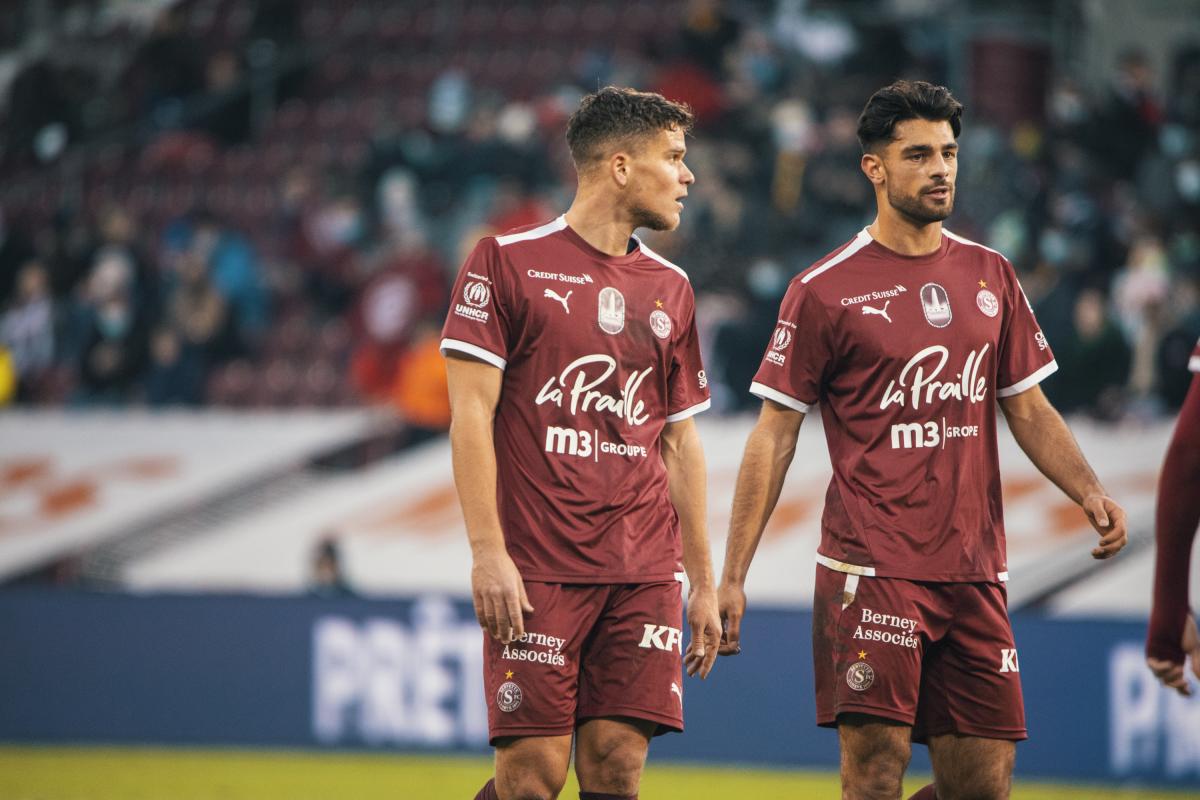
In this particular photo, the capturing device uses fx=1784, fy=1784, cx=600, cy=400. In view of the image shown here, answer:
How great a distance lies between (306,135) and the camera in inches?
763

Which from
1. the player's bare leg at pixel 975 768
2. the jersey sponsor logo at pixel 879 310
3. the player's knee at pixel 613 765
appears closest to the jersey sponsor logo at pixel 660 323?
the jersey sponsor logo at pixel 879 310

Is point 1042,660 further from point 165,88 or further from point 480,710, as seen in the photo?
point 165,88

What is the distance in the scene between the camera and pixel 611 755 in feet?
17.4

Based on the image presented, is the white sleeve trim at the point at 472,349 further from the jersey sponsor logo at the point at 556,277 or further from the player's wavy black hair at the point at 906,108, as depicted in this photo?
the player's wavy black hair at the point at 906,108

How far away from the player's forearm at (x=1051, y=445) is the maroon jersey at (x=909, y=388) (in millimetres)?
88

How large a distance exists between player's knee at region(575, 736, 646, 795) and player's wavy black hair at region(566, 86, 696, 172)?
1770mm

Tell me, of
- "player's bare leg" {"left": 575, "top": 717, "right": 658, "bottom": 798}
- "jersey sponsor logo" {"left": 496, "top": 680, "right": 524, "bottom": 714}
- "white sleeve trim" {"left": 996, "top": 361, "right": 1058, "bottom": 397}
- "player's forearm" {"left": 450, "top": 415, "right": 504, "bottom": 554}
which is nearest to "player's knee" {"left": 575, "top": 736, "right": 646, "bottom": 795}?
"player's bare leg" {"left": 575, "top": 717, "right": 658, "bottom": 798}

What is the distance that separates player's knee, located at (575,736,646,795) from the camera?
5.28m

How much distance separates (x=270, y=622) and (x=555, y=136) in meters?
6.12

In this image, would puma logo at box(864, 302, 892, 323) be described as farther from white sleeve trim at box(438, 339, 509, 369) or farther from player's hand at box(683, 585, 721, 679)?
white sleeve trim at box(438, 339, 509, 369)

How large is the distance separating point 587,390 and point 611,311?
256mm

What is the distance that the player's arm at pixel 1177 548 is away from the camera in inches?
190

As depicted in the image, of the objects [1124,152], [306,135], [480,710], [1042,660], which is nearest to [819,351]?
[1042,660]

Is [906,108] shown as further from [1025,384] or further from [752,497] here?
[752,497]
